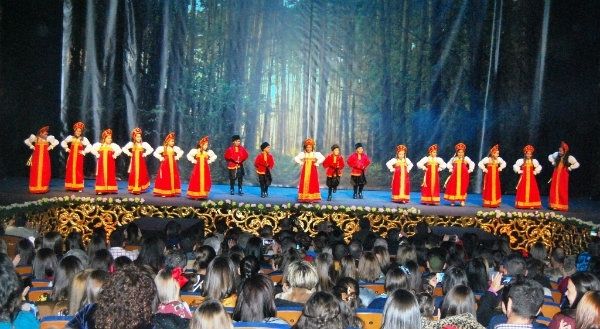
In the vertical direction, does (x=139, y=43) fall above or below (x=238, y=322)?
above

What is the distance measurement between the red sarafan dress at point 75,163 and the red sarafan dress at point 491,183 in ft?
21.1

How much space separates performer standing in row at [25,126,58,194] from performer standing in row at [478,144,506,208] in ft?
22.7

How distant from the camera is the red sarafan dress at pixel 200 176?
1297cm

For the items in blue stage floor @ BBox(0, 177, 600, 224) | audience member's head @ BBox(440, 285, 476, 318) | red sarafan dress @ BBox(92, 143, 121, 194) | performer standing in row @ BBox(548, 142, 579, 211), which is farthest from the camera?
performer standing in row @ BBox(548, 142, 579, 211)

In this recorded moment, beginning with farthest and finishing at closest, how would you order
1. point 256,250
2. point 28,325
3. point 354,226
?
point 354,226, point 256,250, point 28,325

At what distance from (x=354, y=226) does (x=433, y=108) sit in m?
4.14

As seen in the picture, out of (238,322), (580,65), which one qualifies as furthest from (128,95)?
(238,322)

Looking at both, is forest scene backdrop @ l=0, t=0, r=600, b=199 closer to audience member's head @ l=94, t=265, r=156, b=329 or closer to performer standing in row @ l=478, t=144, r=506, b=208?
performer standing in row @ l=478, t=144, r=506, b=208

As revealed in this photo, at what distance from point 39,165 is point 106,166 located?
1.01 meters

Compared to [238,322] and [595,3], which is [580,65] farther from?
[238,322]

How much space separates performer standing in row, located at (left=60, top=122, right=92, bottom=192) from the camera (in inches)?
510

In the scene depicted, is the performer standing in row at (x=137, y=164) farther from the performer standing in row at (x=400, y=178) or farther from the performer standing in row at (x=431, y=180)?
the performer standing in row at (x=431, y=180)

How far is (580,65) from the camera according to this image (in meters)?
15.4

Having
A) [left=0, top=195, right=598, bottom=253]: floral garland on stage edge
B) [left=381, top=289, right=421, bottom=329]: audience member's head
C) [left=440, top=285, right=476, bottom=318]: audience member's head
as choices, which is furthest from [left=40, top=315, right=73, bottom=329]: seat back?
[left=0, top=195, right=598, bottom=253]: floral garland on stage edge
